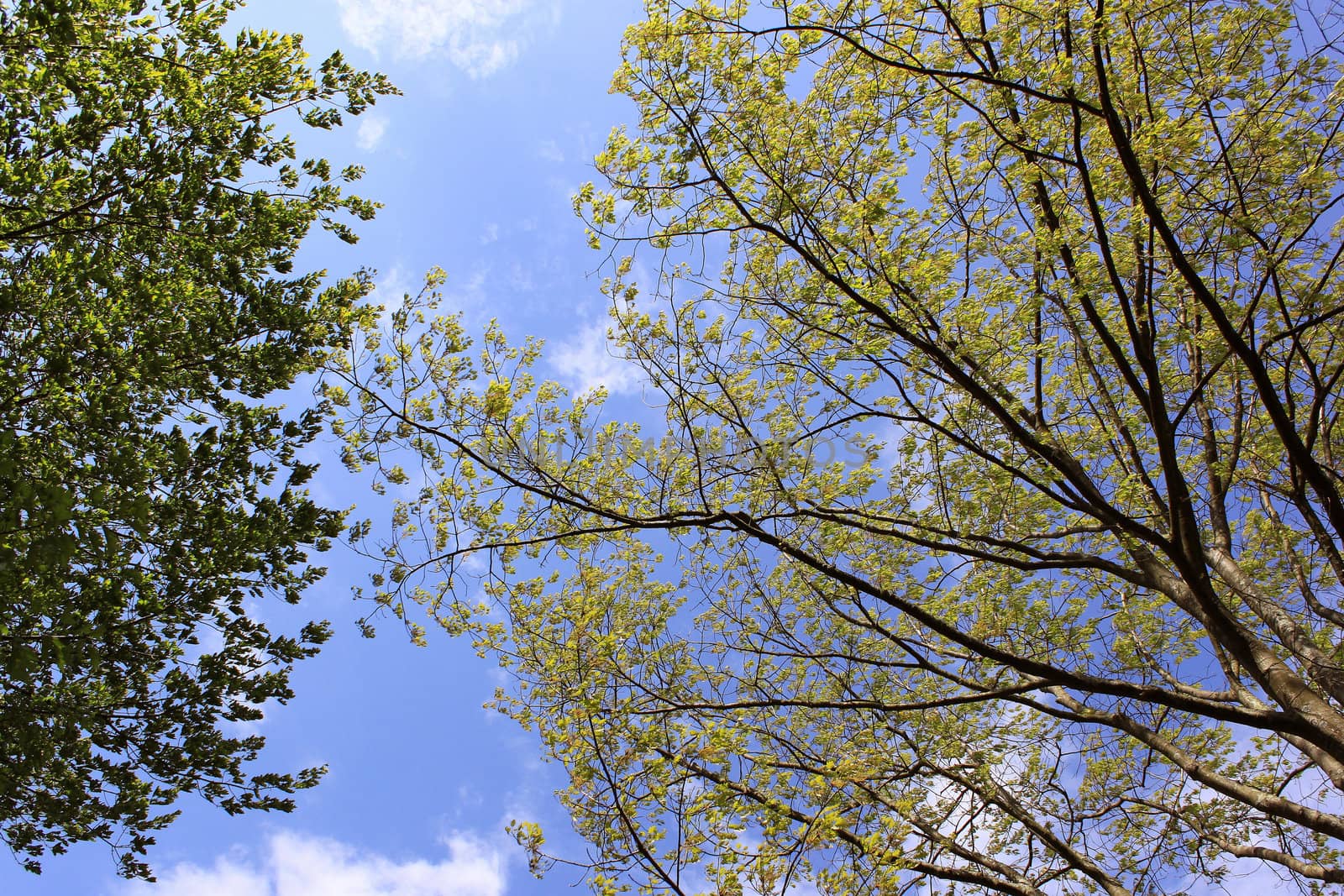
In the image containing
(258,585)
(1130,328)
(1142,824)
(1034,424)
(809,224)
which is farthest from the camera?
(1142,824)

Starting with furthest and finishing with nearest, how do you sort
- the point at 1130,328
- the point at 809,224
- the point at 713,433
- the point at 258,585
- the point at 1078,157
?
the point at 713,433 < the point at 809,224 < the point at 258,585 < the point at 1130,328 < the point at 1078,157

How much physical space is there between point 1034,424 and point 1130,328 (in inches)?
74.2

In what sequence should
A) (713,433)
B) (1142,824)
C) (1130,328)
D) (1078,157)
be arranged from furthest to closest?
(1142,824) < (713,433) < (1130,328) < (1078,157)

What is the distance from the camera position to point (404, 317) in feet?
16.1

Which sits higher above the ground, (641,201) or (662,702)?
(641,201)

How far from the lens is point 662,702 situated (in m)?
5.97

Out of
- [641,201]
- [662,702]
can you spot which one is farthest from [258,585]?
→ [641,201]

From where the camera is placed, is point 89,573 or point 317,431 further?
point 317,431

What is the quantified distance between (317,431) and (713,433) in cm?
289

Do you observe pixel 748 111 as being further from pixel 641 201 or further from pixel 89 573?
pixel 89 573

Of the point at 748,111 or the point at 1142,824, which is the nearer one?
the point at 748,111

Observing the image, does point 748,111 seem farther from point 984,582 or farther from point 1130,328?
point 984,582

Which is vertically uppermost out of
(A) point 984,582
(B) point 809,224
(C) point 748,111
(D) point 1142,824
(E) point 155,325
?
(C) point 748,111

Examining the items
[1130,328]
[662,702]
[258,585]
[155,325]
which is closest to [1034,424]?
[1130,328]
